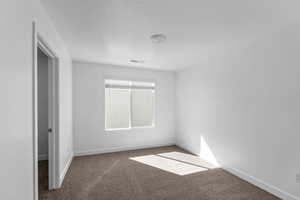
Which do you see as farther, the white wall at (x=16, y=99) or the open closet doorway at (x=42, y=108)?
the open closet doorway at (x=42, y=108)

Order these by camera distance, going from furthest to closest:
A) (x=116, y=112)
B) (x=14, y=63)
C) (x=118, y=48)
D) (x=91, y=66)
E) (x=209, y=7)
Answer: (x=116, y=112), (x=91, y=66), (x=118, y=48), (x=209, y=7), (x=14, y=63)

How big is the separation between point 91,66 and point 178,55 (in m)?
2.27

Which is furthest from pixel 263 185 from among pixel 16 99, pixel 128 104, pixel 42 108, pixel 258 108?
pixel 42 108

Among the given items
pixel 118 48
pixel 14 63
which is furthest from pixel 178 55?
pixel 14 63

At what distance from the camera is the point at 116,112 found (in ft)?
13.8

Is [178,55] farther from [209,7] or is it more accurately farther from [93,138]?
[93,138]

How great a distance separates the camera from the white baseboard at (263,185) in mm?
2010

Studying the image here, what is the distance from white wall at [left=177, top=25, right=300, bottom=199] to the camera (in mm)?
1967

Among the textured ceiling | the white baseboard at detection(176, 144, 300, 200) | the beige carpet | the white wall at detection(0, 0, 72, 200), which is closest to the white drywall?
the beige carpet

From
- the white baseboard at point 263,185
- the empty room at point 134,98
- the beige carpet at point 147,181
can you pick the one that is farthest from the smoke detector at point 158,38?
the white baseboard at point 263,185

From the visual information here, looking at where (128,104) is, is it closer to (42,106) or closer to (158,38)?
(42,106)

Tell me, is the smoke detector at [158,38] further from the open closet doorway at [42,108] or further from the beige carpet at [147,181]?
the open closet doorway at [42,108]

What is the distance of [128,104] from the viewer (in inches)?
171

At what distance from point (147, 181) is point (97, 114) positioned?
7.17 ft
